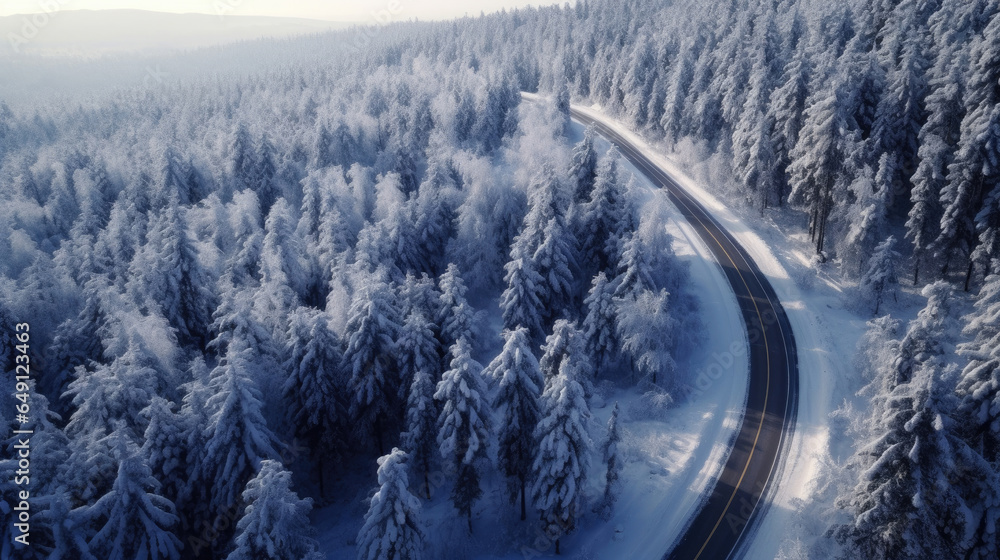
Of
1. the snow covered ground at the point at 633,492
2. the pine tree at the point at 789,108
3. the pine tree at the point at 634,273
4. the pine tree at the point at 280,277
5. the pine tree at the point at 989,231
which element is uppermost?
the pine tree at the point at 789,108

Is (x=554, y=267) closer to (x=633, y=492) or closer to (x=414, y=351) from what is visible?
(x=414, y=351)

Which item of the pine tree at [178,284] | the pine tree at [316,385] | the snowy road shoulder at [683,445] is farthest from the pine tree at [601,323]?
the pine tree at [178,284]

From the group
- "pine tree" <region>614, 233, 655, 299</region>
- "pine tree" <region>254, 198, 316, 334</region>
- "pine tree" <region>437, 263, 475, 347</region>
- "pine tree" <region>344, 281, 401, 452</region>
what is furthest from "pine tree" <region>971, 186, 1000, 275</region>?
"pine tree" <region>254, 198, 316, 334</region>

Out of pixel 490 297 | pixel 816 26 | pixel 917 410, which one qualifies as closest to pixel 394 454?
pixel 917 410

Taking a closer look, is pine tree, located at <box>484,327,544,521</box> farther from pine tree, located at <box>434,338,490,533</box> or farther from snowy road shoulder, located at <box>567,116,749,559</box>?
snowy road shoulder, located at <box>567,116,749,559</box>

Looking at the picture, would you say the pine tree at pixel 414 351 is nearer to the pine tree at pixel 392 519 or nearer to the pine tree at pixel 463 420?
the pine tree at pixel 463 420

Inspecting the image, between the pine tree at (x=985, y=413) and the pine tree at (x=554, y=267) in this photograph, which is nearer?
the pine tree at (x=985, y=413)

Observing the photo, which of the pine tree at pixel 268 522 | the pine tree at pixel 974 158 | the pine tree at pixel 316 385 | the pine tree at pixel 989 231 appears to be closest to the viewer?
the pine tree at pixel 268 522
